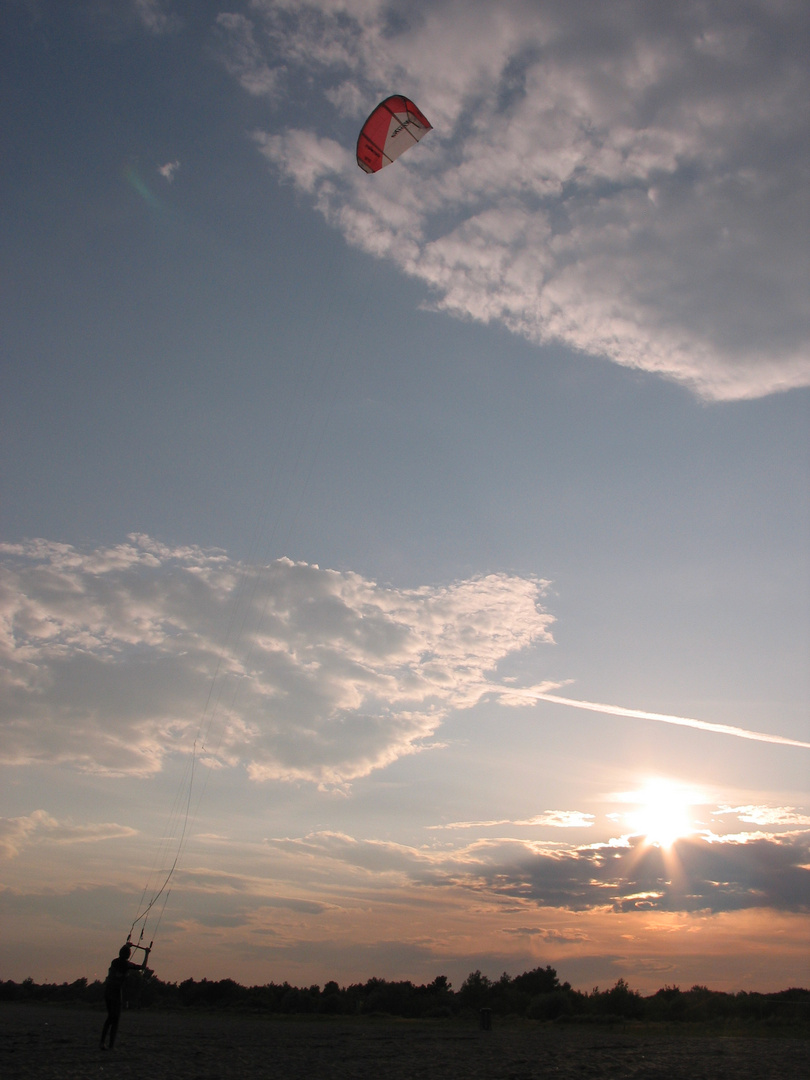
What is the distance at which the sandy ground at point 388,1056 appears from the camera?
12.3m

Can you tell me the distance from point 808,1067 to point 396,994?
36.5 meters

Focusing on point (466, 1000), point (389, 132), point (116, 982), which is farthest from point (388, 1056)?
point (466, 1000)

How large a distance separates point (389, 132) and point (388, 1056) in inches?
1008

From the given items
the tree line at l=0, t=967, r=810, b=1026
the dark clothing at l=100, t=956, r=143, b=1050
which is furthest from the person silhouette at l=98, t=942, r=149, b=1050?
the tree line at l=0, t=967, r=810, b=1026

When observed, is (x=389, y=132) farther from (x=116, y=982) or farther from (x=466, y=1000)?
(x=466, y=1000)

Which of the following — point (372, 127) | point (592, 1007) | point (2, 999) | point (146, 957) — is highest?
point (372, 127)

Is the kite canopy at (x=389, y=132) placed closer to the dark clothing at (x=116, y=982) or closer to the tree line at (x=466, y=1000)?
the dark clothing at (x=116, y=982)

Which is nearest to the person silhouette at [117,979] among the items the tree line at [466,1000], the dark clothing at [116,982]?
the dark clothing at [116,982]

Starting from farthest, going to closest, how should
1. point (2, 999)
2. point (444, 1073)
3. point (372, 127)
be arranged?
1. point (2, 999)
2. point (372, 127)
3. point (444, 1073)

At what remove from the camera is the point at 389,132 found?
21.8 metres

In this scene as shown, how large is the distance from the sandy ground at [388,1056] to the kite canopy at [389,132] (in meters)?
22.9

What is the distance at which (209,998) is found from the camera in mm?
50344

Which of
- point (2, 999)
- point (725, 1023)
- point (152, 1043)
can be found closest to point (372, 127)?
point (152, 1043)

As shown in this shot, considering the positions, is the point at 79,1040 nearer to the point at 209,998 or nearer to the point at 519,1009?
the point at 519,1009
